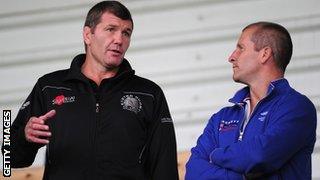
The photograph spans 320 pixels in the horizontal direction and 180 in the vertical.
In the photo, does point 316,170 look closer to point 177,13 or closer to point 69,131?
point 177,13

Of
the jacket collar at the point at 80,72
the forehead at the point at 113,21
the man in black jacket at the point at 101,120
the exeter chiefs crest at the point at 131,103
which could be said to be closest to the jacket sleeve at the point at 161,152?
the man in black jacket at the point at 101,120

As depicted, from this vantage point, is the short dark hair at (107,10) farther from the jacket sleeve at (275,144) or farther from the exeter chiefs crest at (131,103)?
the jacket sleeve at (275,144)

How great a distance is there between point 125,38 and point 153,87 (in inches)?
12.7

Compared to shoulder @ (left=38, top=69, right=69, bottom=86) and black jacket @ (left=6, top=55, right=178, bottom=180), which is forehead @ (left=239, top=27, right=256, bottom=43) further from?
shoulder @ (left=38, top=69, right=69, bottom=86)

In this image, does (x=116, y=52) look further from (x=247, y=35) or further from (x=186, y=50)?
(x=186, y=50)

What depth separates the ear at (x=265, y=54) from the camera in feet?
14.4

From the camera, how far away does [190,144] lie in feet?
19.2

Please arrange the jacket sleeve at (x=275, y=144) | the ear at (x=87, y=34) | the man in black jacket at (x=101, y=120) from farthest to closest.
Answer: the ear at (x=87, y=34), the man in black jacket at (x=101, y=120), the jacket sleeve at (x=275, y=144)

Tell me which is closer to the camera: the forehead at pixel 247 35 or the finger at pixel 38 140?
the finger at pixel 38 140

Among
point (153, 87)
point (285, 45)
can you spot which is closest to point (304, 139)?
point (285, 45)

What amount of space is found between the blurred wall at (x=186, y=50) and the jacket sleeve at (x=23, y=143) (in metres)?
1.59

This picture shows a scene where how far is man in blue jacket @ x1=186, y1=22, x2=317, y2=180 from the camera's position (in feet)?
13.0

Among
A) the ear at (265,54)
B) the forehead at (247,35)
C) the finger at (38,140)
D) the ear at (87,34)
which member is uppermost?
the ear at (87,34)

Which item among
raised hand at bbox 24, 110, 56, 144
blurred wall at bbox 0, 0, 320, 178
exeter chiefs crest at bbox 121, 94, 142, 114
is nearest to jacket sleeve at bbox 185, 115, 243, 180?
exeter chiefs crest at bbox 121, 94, 142, 114
